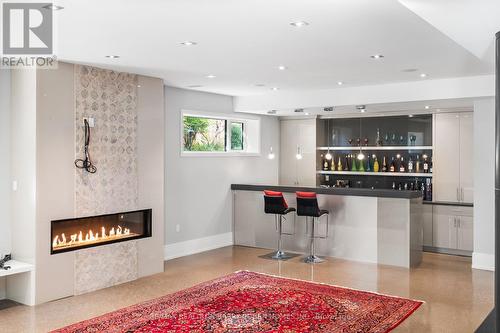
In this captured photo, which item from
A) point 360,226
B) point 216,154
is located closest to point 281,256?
point 360,226

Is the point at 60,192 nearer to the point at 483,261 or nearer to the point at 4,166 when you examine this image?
the point at 4,166

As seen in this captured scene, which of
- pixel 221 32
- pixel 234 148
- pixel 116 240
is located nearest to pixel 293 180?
pixel 234 148

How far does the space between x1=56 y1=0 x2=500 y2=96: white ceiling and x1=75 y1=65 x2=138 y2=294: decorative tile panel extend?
1.16 feet

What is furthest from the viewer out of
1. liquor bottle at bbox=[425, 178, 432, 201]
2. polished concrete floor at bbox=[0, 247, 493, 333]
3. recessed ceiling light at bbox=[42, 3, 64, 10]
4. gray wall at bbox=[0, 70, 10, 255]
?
liquor bottle at bbox=[425, 178, 432, 201]

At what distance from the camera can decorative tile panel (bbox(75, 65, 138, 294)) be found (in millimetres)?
5730

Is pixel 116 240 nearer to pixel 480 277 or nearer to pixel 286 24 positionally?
pixel 286 24

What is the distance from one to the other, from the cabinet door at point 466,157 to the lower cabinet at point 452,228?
26 centimetres

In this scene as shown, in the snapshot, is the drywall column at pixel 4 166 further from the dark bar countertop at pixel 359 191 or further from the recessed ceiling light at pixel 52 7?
the dark bar countertop at pixel 359 191

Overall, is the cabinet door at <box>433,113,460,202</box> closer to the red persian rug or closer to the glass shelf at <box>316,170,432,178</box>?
the glass shelf at <box>316,170,432,178</box>

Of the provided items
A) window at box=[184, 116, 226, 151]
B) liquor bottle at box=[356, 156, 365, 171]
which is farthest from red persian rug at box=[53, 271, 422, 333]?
liquor bottle at box=[356, 156, 365, 171]

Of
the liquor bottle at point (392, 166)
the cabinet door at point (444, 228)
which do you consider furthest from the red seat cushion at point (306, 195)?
the liquor bottle at point (392, 166)

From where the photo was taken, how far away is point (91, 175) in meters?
5.82

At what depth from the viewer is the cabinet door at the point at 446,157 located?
26.4 ft

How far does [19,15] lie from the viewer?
3705 millimetres
